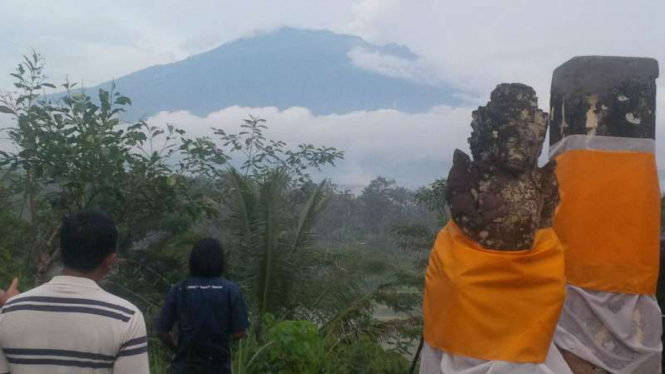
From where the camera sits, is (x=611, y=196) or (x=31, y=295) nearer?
(x=31, y=295)

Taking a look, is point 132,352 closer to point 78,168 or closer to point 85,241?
point 85,241

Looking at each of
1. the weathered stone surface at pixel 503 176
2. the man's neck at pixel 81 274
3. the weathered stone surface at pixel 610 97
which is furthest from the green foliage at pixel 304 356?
the man's neck at pixel 81 274

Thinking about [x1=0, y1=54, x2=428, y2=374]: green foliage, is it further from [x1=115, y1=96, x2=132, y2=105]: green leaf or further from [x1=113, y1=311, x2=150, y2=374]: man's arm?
[x1=113, y1=311, x2=150, y2=374]: man's arm

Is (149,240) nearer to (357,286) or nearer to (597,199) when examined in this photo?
(357,286)

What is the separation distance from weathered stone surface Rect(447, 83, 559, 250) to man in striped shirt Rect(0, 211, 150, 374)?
202cm

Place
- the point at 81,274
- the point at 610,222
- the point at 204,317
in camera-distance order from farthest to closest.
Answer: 1. the point at 610,222
2. the point at 204,317
3. the point at 81,274

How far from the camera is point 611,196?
535 centimetres

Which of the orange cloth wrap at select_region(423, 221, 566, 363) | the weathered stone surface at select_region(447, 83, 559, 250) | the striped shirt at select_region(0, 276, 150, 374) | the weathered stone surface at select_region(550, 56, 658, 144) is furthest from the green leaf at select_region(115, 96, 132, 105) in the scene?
the striped shirt at select_region(0, 276, 150, 374)

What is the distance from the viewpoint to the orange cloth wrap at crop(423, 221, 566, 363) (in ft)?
13.2

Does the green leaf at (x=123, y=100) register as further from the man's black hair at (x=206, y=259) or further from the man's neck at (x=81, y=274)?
the man's neck at (x=81, y=274)

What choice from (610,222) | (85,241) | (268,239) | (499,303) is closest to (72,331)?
(85,241)

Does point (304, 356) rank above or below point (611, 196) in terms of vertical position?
below

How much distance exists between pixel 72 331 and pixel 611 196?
12.5 ft

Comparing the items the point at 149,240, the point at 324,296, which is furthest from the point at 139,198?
the point at 324,296
